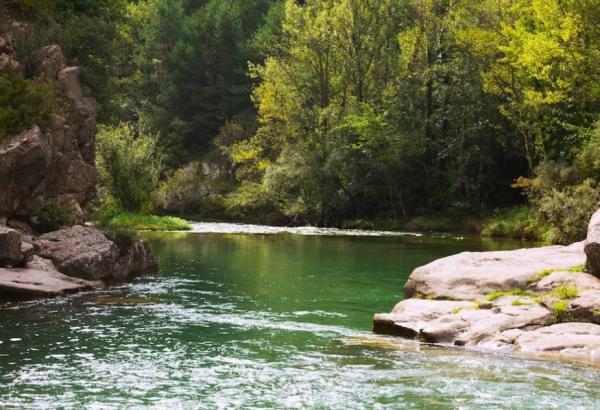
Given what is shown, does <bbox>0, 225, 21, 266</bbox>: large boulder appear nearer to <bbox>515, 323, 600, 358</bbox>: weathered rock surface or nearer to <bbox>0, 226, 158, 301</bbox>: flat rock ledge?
<bbox>0, 226, 158, 301</bbox>: flat rock ledge

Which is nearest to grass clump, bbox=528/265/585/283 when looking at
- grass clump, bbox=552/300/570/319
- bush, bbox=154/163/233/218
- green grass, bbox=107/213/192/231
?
grass clump, bbox=552/300/570/319

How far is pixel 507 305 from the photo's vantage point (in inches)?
628

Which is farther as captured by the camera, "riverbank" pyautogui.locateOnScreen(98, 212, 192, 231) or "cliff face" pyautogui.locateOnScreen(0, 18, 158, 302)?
"riverbank" pyautogui.locateOnScreen(98, 212, 192, 231)

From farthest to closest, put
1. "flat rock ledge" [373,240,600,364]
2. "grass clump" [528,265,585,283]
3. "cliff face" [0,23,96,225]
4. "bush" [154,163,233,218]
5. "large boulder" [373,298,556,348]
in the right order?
1. "bush" [154,163,233,218]
2. "cliff face" [0,23,96,225]
3. "grass clump" [528,265,585,283]
4. "large boulder" [373,298,556,348]
5. "flat rock ledge" [373,240,600,364]

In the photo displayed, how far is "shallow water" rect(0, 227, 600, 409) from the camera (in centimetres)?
1098

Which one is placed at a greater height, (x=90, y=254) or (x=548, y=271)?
(x=548, y=271)

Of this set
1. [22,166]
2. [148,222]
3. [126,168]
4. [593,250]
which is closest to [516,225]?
[148,222]

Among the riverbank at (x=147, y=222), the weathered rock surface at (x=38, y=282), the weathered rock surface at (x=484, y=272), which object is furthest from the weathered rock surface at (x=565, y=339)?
the riverbank at (x=147, y=222)

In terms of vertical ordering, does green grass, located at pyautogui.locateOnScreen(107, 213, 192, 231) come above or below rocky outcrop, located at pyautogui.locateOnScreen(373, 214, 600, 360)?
above

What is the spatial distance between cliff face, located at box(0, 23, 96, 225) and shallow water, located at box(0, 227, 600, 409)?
4.87 m

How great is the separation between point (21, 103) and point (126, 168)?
76.4 feet

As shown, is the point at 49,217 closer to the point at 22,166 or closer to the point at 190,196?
the point at 22,166

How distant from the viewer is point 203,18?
81.0 metres

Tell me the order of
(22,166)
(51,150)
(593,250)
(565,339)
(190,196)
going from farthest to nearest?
(190,196) → (51,150) → (22,166) → (593,250) → (565,339)
